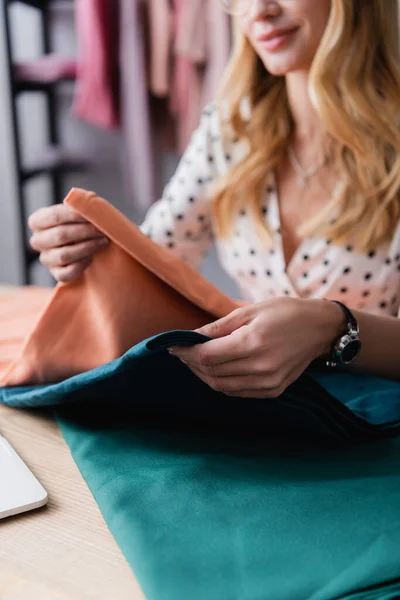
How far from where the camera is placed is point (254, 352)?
0.50 metres

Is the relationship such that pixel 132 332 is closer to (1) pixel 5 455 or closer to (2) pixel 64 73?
(1) pixel 5 455

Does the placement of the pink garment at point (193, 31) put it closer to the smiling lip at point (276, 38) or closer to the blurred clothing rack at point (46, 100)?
the blurred clothing rack at point (46, 100)

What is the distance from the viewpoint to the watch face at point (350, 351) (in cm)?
62

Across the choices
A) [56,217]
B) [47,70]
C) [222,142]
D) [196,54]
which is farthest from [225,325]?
[47,70]

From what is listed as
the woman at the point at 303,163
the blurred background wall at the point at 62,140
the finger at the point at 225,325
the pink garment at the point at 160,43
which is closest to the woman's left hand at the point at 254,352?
the finger at the point at 225,325

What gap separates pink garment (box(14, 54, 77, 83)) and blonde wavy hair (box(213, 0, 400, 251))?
1.07 m

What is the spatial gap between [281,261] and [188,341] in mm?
609

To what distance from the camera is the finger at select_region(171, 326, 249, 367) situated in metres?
0.47

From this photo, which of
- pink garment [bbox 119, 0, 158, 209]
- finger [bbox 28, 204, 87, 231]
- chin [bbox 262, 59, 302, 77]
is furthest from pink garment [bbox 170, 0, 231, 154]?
finger [bbox 28, 204, 87, 231]

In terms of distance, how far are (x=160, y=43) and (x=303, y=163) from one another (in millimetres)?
1007

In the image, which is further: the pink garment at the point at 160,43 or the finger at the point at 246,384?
the pink garment at the point at 160,43

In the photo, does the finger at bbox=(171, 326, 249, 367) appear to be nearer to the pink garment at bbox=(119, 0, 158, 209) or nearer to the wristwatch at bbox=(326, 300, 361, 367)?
the wristwatch at bbox=(326, 300, 361, 367)

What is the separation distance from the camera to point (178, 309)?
2.11 feet

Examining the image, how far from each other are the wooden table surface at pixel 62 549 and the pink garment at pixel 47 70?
1.72 m
